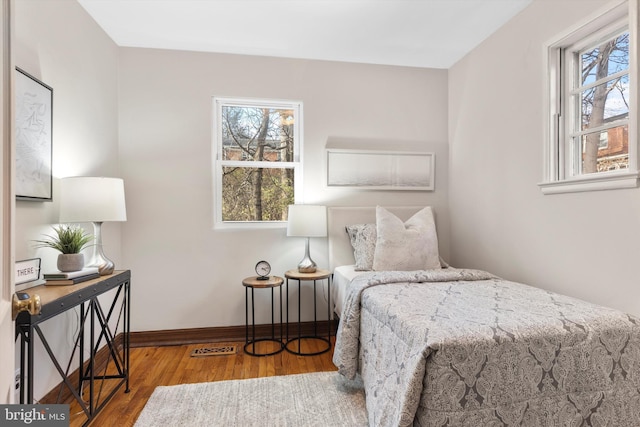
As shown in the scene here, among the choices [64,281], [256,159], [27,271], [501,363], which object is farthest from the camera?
[256,159]

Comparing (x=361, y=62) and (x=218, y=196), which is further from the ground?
(x=361, y=62)

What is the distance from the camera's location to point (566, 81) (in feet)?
7.22

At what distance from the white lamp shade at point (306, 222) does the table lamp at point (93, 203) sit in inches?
49.0

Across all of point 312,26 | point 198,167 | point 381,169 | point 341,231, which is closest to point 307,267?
point 341,231

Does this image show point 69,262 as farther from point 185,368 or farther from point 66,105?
point 185,368

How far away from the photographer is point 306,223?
110 inches

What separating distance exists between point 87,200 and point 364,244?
1947mm

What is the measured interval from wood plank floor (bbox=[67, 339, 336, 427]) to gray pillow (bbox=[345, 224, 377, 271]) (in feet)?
2.51

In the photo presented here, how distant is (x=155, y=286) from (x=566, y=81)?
350 cm

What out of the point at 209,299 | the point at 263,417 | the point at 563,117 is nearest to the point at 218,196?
the point at 209,299

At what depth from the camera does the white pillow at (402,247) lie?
2600mm

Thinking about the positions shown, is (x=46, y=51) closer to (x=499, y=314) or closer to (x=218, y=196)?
(x=218, y=196)

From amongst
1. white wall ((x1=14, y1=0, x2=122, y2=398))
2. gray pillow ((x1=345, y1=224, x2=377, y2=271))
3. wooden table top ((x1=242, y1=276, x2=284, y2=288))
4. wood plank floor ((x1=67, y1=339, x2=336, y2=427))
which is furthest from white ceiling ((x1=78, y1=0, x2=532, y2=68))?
wood plank floor ((x1=67, y1=339, x2=336, y2=427))

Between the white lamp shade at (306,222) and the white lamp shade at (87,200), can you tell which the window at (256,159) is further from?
the white lamp shade at (87,200)
